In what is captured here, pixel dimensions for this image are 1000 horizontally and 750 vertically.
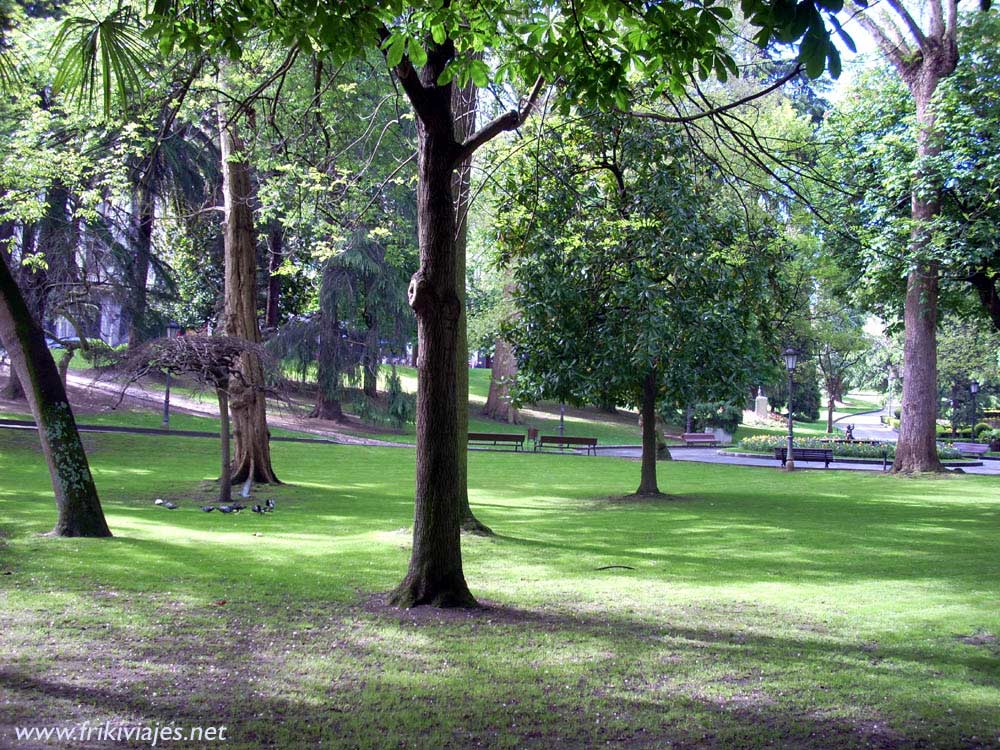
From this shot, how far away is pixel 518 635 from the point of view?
22.0 ft

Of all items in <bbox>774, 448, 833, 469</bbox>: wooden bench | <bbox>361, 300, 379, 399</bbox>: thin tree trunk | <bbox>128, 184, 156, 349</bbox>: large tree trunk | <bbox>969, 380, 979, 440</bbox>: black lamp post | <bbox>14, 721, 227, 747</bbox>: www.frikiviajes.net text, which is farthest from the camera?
<bbox>969, 380, 979, 440</bbox>: black lamp post

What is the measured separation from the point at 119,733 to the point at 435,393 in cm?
374

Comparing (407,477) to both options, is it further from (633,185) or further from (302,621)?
(302,621)

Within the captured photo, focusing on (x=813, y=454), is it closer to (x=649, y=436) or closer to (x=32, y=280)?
(x=649, y=436)

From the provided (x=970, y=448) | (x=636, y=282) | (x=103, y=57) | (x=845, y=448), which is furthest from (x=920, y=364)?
(x=103, y=57)

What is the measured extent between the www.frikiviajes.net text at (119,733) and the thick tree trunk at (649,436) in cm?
1472

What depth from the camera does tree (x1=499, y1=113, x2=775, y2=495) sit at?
628 inches

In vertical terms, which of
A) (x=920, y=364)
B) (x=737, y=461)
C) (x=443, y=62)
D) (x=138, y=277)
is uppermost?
(x=138, y=277)

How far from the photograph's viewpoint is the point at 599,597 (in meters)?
8.28

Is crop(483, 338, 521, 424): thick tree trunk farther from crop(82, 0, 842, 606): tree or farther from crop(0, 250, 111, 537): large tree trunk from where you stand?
crop(82, 0, 842, 606): tree

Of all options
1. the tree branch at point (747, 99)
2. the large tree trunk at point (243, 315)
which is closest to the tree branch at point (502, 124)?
the tree branch at point (747, 99)

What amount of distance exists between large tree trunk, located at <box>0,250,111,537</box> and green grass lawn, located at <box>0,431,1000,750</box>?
1.46ft

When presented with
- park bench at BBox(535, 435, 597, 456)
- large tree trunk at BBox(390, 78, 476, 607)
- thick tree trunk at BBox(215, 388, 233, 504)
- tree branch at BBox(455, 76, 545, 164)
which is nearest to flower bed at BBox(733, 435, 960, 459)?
park bench at BBox(535, 435, 597, 456)

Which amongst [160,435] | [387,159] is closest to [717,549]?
[387,159]
